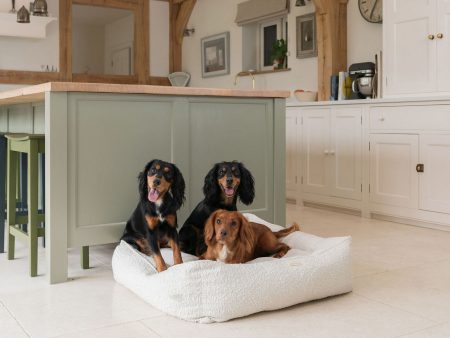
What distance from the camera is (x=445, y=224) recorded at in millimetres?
3973

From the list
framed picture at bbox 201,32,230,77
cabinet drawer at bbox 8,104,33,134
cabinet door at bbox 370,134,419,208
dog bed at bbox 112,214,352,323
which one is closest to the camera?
dog bed at bbox 112,214,352,323

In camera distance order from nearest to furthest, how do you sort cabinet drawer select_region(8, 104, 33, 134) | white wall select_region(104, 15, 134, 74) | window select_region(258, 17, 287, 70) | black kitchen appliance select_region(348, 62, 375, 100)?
cabinet drawer select_region(8, 104, 33, 134)
black kitchen appliance select_region(348, 62, 375, 100)
window select_region(258, 17, 287, 70)
white wall select_region(104, 15, 134, 74)

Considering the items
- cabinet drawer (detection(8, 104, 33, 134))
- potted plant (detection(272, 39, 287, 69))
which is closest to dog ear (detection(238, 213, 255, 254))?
cabinet drawer (detection(8, 104, 33, 134))

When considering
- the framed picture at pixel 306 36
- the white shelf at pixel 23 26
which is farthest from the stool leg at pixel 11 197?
the white shelf at pixel 23 26

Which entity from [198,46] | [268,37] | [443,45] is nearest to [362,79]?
[443,45]

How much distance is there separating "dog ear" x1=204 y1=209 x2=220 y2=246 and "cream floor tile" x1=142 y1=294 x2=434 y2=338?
0.43 meters

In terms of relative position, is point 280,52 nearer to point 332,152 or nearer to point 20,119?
point 332,152

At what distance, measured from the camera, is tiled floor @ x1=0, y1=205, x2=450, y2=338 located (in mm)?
2031

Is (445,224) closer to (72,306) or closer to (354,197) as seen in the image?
(354,197)

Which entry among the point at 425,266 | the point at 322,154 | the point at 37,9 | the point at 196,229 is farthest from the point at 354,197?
the point at 37,9

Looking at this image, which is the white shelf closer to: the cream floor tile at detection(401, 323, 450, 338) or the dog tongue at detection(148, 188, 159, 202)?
the dog tongue at detection(148, 188, 159, 202)

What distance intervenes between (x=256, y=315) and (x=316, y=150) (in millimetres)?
3047

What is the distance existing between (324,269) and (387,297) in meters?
0.32

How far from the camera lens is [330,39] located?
5.25 metres
